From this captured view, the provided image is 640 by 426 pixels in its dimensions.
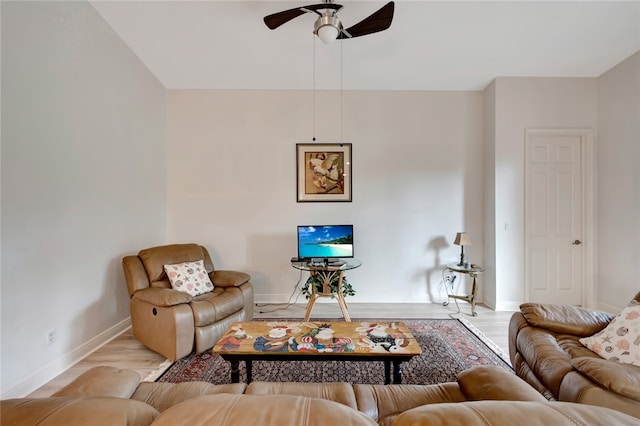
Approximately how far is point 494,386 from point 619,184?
369 cm

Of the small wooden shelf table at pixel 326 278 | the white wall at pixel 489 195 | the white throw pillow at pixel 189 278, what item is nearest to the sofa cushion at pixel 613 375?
the small wooden shelf table at pixel 326 278

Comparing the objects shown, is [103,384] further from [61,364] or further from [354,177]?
[354,177]

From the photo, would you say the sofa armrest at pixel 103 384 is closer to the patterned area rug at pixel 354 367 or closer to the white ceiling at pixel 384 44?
the patterned area rug at pixel 354 367

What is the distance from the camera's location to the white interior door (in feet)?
11.3

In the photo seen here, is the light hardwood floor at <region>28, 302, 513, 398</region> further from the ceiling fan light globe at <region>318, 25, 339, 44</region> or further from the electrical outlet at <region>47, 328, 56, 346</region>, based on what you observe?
the ceiling fan light globe at <region>318, 25, 339, 44</region>

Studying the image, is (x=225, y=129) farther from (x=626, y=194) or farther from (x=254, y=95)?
(x=626, y=194)

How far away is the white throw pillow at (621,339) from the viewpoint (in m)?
1.41

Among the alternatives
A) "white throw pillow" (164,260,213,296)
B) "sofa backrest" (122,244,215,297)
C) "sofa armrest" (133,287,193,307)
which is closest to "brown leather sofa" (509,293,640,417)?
"sofa armrest" (133,287,193,307)

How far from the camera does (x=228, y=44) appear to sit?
283cm

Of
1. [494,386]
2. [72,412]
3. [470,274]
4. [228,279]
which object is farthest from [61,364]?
[470,274]

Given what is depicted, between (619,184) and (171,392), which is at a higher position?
(619,184)

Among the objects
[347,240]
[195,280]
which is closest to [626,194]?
[347,240]

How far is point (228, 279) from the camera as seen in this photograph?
2.93m

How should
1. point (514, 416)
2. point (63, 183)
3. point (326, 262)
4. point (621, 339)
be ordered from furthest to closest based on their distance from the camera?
point (326, 262) < point (63, 183) < point (621, 339) < point (514, 416)
